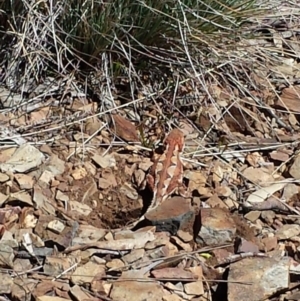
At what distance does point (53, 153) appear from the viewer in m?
3.42

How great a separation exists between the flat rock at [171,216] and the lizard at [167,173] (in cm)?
5

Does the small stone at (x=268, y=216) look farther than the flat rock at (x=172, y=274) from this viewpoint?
Yes

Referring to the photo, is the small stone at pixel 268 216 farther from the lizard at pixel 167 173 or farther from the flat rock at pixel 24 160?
the flat rock at pixel 24 160

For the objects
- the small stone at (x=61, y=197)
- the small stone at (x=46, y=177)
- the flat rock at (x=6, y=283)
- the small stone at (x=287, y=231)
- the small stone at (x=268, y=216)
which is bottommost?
the small stone at (x=287, y=231)

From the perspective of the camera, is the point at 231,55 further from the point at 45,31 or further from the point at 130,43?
the point at 45,31

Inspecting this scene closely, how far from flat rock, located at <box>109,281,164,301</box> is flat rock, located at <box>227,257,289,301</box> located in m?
0.24

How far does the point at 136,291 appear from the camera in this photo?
9.12 ft

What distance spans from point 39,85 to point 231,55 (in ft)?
2.87

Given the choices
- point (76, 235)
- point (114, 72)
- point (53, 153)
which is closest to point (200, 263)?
point (76, 235)

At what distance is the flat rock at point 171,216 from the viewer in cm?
308

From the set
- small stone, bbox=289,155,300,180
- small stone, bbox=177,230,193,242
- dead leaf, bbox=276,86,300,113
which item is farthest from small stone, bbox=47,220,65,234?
dead leaf, bbox=276,86,300,113

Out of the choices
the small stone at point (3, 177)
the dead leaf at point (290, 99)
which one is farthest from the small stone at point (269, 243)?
the small stone at point (3, 177)

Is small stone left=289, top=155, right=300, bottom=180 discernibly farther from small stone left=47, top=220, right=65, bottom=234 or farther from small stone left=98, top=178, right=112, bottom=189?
small stone left=47, top=220, right=65, bottom=234

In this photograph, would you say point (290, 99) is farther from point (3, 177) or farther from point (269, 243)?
point (3, 177)
